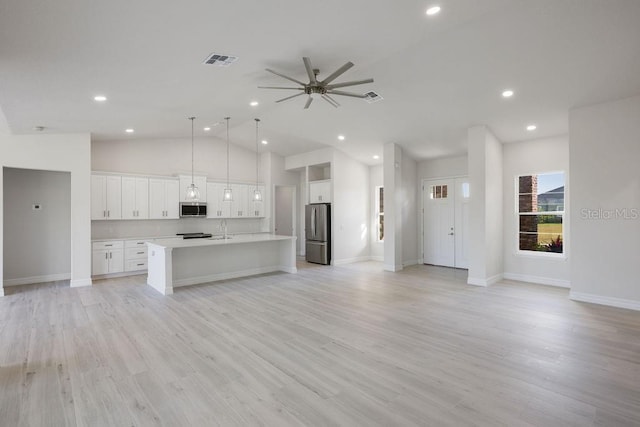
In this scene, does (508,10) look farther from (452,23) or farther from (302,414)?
(302,414)

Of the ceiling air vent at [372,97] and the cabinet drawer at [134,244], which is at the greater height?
→ the ceiling air vent at [372,97]

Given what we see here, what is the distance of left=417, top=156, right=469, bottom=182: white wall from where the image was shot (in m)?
7.94

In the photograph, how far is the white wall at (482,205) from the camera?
6.14 meters

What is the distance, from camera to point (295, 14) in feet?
9.42

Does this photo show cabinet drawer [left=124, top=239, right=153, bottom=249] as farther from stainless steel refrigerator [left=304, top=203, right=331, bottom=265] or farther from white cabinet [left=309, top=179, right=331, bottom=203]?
white cabinet [left=309, top=179, right=331, bottom=203]

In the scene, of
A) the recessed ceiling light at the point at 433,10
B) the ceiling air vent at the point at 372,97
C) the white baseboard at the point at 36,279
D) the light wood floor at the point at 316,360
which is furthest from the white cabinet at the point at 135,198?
the recessed ceiling light at the point at 433,10

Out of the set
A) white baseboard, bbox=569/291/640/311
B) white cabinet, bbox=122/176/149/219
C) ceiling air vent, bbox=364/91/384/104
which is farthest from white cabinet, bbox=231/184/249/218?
white baseboard, bbox=569/291/640/311

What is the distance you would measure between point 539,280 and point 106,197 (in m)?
9.13

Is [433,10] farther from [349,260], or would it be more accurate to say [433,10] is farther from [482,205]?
[349,260]

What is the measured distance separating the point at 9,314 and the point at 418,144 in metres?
7.83

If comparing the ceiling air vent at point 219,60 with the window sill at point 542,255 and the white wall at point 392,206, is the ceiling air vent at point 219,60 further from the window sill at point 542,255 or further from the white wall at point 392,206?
the window sill at point 542,255

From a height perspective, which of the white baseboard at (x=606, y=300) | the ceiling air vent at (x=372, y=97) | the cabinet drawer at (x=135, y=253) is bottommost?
the white baseboard at (x=606, y=300)

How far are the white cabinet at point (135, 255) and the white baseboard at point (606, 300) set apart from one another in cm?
835

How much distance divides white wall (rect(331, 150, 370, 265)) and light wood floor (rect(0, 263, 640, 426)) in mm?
3436
